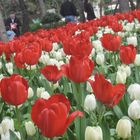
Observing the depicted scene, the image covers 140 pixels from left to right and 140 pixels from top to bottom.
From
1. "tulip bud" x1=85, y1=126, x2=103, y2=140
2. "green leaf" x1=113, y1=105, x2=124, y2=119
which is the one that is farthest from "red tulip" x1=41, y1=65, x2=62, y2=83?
"tulip bud" x1=85, y1=126, x2=103, y2=140

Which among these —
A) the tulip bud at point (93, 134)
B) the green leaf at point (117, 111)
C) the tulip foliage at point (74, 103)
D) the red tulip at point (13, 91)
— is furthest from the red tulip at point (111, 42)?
the tulip bud at point (93, 134)

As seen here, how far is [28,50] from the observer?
10.6 feet

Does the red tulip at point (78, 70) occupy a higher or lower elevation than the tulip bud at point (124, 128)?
higher

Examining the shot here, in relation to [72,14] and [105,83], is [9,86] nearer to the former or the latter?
[105,83]

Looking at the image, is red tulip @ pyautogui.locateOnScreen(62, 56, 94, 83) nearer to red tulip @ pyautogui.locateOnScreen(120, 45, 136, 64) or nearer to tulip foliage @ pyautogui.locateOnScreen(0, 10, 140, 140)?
tulip foliage @ pyautogui.locateOnScreen(0, 10, 140, 140)

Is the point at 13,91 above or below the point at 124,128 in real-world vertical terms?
above

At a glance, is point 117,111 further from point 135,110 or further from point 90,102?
point 135,110

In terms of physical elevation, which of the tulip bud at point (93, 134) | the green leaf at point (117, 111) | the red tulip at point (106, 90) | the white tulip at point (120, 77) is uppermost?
the red tulip at point (106, 90)

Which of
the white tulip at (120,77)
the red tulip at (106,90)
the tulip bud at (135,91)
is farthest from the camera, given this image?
the white tulip at (120,77)

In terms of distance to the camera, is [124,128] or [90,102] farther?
[90,102]

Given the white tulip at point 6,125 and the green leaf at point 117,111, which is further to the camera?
the green leaf at point 117,111

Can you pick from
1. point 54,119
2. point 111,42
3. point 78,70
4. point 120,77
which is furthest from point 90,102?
point 111,42

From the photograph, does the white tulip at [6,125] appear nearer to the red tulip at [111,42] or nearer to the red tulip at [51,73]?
the red tulip at [51,73]

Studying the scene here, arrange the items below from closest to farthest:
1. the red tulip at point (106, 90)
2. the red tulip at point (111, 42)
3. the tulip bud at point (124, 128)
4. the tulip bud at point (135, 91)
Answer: the tulip bud at point (124, 128)
the red tulip at point (106, 90)
the tulip bud at point (135, 91)
the red tulip at point (111, 42)
